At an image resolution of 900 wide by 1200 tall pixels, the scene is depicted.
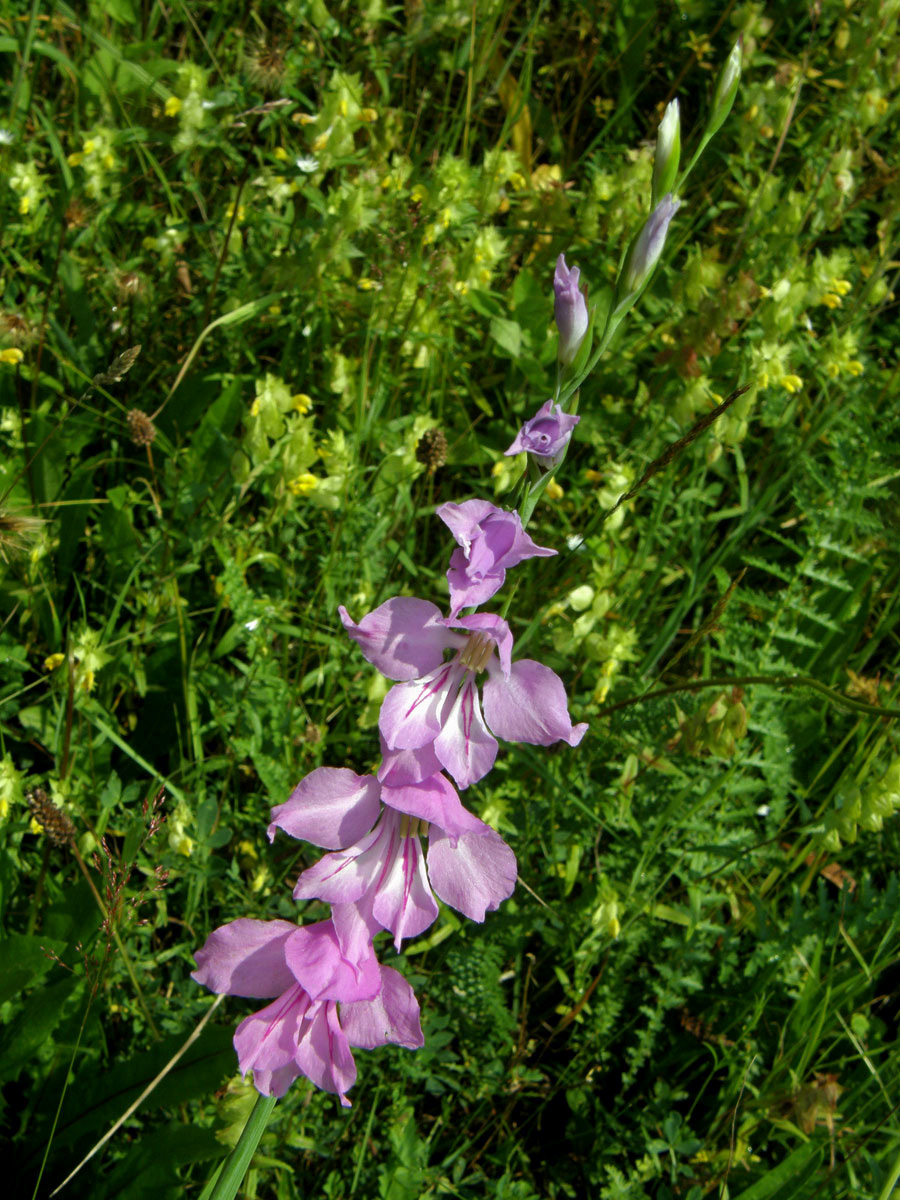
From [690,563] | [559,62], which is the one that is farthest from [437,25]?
[690,563]

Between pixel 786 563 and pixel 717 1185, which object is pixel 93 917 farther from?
pixel 786 563

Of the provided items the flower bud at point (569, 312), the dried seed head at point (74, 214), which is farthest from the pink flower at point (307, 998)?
the dried seed head at point (74, 214)

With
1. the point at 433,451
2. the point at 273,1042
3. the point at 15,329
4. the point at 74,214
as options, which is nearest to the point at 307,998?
the point at 273,1042

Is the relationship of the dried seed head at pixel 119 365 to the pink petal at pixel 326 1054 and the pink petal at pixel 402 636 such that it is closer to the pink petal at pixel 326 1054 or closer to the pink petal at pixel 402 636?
the pink petal at pixel 402 636

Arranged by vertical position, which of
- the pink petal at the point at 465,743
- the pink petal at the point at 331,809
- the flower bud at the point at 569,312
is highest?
the flower bud at the point at 569,312

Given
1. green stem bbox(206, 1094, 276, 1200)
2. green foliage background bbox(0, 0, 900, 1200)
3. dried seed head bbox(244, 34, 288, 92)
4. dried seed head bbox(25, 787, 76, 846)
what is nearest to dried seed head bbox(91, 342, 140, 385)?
green foliage background bbox(0, 0, 900, 1200)

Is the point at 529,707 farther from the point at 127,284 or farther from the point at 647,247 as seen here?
the point at 127,284

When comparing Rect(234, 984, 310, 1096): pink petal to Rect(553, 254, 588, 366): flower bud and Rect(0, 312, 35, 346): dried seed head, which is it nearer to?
Rect(553, 254, 588, 366): flower bud
